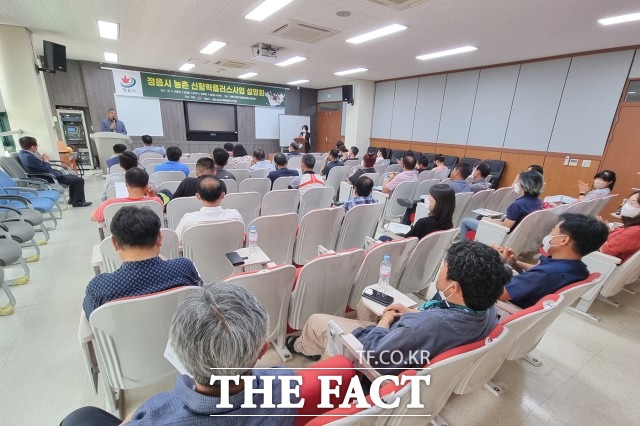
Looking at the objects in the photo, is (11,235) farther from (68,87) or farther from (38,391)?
(68,87)

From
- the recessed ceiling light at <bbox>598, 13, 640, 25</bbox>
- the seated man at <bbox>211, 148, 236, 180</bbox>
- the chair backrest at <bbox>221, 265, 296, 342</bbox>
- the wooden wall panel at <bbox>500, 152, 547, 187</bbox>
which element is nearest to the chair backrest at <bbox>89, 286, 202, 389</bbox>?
the chair backrest at <bbox>221, 265, 296, 342</bbox>

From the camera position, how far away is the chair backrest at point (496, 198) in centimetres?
426

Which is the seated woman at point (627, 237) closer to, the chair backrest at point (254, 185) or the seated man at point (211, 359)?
the seated man at point (211, 359)

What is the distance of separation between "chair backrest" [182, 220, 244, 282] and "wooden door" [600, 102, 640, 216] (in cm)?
705

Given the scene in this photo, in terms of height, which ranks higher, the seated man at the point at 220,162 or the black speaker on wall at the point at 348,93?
the black speaker on wall at the point at 348,93

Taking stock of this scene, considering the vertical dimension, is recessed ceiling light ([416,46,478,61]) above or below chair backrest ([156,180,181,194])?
above

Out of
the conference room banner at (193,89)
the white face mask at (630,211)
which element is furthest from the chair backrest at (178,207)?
the conference room banner at (193,89)

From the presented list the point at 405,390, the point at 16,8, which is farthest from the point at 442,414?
the point at 16,8

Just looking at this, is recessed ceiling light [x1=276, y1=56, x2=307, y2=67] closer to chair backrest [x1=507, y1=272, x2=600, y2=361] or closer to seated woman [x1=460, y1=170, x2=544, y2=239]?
seated woman [x1=460, y1=170, x2=544, y2=239]

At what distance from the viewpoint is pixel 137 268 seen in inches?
50.0

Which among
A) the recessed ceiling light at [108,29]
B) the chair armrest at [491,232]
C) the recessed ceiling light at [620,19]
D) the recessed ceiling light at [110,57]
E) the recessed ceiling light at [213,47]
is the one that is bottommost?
the chair armrest at [491,232]

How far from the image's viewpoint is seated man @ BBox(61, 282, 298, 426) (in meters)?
0.65

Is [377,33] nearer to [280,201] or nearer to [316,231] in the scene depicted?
[280,201]

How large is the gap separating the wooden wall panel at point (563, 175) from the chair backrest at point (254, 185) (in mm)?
6356
